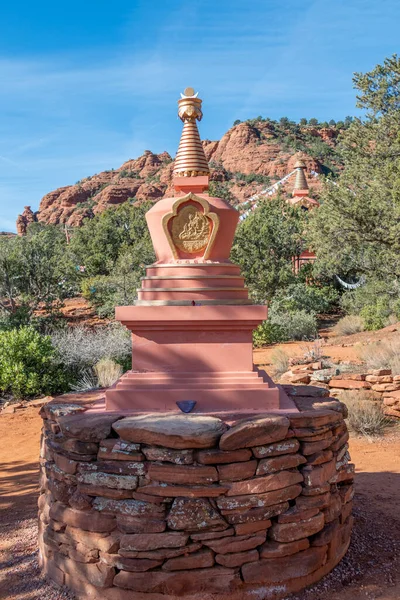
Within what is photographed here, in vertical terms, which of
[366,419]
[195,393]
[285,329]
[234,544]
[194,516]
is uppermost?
[195,393]

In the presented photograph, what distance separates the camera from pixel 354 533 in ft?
15.1

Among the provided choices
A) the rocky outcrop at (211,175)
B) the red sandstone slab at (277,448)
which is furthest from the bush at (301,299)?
the rocky outcrop at (211,175)

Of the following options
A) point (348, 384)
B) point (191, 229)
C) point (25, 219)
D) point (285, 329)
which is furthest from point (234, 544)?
point (25, 219)

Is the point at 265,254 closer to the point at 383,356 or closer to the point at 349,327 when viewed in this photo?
the point at 349,327

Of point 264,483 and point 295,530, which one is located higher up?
point 264,483

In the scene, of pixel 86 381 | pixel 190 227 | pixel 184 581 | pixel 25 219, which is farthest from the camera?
pixel 25 219

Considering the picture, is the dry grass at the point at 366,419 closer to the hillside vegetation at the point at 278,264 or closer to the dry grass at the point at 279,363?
the dry grass at the point at 279,363

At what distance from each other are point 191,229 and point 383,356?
7.29 meters

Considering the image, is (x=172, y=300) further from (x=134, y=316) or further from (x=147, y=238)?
(x=147, y=238)

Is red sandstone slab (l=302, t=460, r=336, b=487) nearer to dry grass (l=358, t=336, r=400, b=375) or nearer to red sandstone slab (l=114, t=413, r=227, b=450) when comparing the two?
red sandstone slab (l=114, t=413, r=227, b=450)

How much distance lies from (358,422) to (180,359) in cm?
476

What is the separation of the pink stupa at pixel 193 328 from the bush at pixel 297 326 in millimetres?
12818

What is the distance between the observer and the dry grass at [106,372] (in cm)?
1010

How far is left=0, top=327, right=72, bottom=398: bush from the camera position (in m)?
10.1
